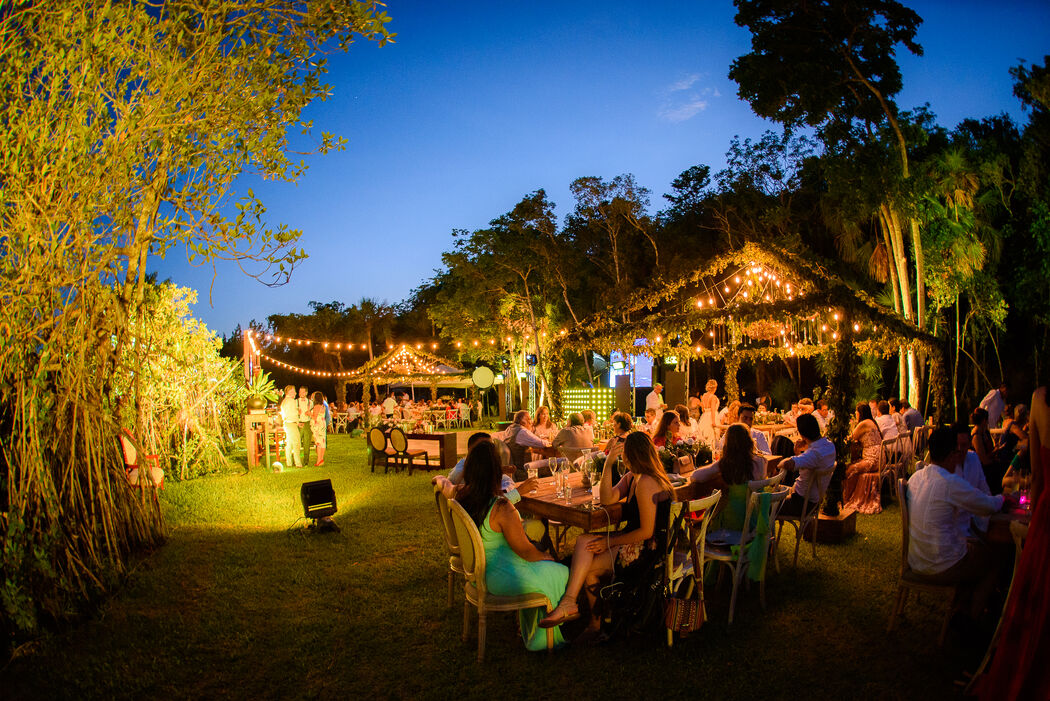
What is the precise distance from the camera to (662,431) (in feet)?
20.4

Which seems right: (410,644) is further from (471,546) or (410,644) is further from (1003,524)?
(1003,524)

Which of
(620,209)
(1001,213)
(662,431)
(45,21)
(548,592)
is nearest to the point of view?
(548,592)

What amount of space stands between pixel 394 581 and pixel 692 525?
2364 millimetres

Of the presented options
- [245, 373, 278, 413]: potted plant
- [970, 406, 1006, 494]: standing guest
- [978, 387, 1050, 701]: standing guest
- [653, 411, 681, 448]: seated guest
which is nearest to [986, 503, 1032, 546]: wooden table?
[978, 387, 1050, 701]: standing guest

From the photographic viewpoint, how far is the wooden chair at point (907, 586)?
141 inches

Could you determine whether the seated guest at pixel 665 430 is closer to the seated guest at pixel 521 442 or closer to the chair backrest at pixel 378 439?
the seated guest at pixel 521 442

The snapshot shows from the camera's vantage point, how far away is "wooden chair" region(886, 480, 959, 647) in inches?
141

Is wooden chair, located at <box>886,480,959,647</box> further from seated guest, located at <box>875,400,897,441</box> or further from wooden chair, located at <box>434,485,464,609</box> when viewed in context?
seated guest, located at <box>875,400,897,441</box>

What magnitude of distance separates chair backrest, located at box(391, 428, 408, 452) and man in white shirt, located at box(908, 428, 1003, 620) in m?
8.26

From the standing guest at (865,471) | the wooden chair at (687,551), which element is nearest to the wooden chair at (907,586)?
the wooden chair at (687,551)

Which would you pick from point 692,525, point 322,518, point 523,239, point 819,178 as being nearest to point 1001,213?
point 819,178

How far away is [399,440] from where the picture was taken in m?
10.7

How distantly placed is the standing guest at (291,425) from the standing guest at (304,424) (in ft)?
0.45

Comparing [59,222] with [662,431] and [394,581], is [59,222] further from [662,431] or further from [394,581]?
[662,431]
